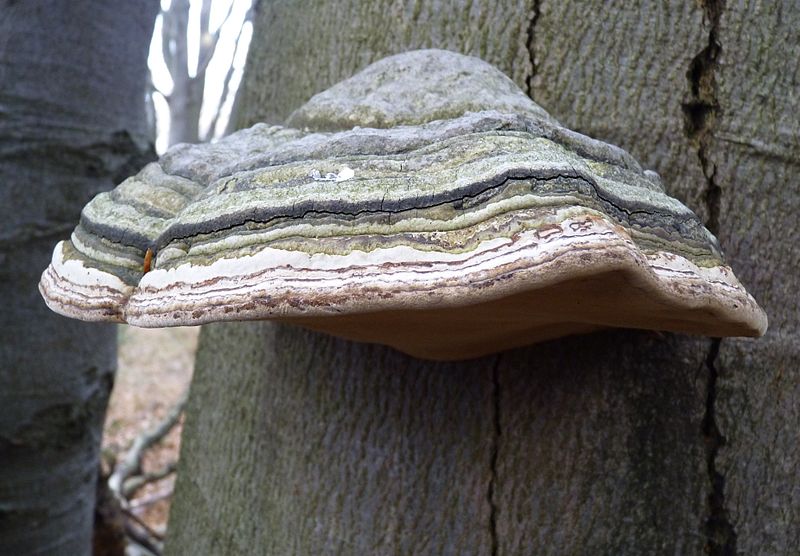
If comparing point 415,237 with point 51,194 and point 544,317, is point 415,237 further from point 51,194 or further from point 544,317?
point 51,194

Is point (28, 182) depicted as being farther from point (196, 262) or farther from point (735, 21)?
point (735, 21)

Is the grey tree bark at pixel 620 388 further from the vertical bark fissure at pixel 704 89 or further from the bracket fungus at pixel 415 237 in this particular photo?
the bracket fungus at pixel 415 237

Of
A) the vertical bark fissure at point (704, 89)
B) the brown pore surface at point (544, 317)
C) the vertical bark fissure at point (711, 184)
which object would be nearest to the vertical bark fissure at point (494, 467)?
the brown pore surface at point (544, 317)

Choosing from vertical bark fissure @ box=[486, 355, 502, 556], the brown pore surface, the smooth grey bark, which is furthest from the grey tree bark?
the smooth grey bark

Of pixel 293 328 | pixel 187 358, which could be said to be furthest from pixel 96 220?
pixel 187 358

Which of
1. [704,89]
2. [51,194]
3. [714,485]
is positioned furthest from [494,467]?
[51,194]

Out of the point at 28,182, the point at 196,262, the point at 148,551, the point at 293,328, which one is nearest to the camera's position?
the point at 196,262

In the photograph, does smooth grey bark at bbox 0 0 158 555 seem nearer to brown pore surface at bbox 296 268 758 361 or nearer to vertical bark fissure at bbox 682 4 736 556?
brown pore surface at bbox 296 268 758 361
